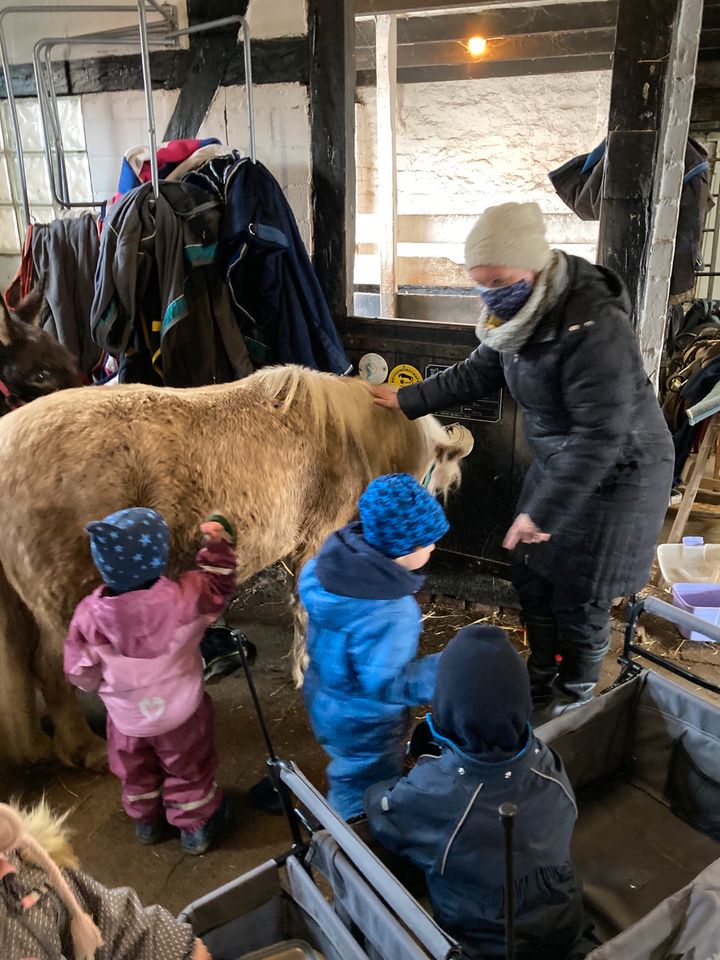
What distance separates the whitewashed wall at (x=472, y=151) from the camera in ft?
20.1

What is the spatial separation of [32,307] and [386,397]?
1.97 meters

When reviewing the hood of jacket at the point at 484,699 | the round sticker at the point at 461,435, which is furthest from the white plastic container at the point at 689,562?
the hood of jacket at the point at 484,699

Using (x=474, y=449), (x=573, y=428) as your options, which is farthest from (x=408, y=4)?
(x=573, y=428)

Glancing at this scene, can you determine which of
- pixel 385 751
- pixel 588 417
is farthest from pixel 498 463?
pixel 385 751

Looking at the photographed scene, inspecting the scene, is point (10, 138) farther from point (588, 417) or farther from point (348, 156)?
point (588, 417)

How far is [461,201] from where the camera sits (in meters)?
6.68

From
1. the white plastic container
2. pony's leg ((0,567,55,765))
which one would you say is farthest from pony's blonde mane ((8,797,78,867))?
the white plastic container

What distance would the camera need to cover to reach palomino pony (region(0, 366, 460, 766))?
223 centimetres

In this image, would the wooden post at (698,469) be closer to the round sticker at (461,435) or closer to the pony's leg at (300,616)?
the round sticker at (461,435)

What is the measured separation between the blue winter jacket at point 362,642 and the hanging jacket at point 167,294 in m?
1.71

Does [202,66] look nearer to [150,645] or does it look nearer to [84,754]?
[150,645]

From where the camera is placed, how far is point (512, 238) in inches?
81.4

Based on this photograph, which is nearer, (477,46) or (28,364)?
(28,364)

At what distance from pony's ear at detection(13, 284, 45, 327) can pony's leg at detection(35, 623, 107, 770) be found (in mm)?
Answer: 1815
